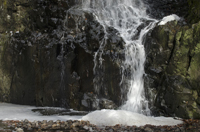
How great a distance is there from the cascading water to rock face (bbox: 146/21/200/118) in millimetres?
354

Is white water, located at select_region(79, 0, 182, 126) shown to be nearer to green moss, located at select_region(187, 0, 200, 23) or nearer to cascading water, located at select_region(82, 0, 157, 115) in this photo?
cascading water, located at select_region(82, 0, 157, 115)

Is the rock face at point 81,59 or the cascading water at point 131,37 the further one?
the cascading water at point 131,37

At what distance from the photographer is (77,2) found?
410 inches

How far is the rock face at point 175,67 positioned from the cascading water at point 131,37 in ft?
1.16

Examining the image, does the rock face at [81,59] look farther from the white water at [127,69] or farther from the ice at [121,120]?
the ice at [121,120]

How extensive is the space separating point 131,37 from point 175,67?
200 centimetres

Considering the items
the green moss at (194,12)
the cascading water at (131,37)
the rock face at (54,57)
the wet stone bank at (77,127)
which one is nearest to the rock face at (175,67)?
the cascading water at (131,37)

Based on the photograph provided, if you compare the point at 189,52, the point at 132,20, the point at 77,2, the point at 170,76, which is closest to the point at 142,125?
the point at 170,76

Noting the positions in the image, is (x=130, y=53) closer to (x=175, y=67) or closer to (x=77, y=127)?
(x=175, y=67)

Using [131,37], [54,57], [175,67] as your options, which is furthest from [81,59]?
[175,67]

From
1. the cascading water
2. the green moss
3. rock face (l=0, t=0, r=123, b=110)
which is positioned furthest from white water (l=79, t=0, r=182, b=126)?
the green moss

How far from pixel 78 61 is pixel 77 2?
350 centimetres

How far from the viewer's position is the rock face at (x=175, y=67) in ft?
20.7

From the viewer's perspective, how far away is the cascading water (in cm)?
732
